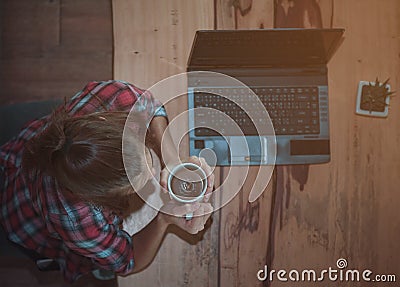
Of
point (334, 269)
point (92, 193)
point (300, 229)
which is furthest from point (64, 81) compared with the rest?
point (334, 269)

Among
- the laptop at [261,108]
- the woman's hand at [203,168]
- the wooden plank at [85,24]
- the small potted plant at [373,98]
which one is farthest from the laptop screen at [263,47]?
the wooden plank at [85,24]

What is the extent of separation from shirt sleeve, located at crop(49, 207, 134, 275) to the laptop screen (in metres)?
0.39

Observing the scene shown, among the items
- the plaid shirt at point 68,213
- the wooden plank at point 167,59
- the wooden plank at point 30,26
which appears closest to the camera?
the plaid shirt at point 68,213

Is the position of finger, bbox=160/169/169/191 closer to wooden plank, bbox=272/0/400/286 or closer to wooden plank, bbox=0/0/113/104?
wooden plank, bbox=272/0/400/286

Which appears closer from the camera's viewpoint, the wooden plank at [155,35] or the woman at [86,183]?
the woman at [86,183]

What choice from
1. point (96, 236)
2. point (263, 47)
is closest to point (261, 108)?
point (263, 47)

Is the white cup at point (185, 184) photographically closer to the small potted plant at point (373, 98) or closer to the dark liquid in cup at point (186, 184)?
the dark liquid in cup at point (186, 184)

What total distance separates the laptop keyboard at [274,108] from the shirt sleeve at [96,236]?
0.30 meters

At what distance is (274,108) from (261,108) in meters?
0.03

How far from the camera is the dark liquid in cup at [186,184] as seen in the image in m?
0.92

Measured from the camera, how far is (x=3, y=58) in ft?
4.19

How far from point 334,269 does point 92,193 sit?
0.58m

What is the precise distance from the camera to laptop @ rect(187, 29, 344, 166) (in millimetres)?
1085

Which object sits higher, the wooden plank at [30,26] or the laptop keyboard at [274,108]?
the wooden plank at [30,26]
